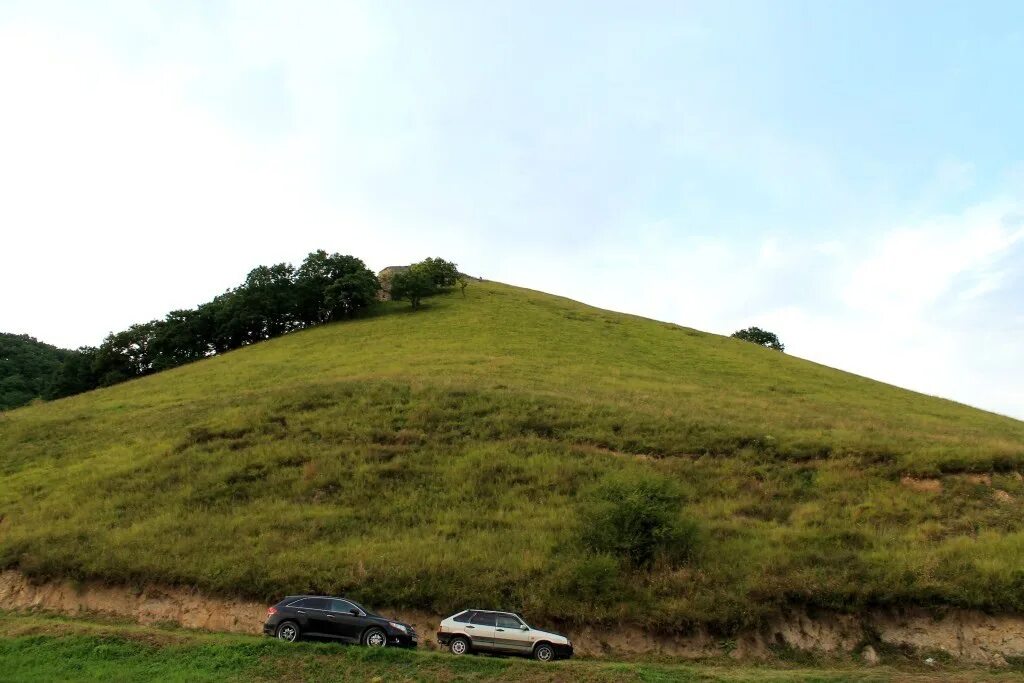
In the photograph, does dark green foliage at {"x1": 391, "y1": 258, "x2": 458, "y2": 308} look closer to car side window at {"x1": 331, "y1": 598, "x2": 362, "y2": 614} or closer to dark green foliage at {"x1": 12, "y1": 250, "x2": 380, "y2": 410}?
dark green foliage at {"x1": 12, "y1": 250, "x2": 380, "y2": 410}

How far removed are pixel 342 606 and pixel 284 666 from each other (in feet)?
9.00

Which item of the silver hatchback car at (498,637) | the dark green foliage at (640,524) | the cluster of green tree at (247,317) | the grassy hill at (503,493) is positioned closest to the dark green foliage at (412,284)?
the cluster of green tree at (247,317)

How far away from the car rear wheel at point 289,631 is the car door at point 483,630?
14.0 feet

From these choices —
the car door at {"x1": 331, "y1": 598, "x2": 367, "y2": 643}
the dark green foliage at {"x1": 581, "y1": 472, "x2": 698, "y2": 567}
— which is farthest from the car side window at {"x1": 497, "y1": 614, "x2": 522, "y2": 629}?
the dark green foliage at {"x1": 581, "y1": 472, "x2": 698, "y2": 567}

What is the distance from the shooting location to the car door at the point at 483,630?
18984 millimetres

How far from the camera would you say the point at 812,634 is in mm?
20500

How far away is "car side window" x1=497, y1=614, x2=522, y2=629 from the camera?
1900cm

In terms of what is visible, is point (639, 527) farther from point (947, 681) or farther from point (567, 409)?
point (567, 409)

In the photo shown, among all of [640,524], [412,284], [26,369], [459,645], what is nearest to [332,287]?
[412,284]

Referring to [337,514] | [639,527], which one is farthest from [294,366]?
[639,527]

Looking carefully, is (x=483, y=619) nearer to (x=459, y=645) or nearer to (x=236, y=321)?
(x=459, y=645)

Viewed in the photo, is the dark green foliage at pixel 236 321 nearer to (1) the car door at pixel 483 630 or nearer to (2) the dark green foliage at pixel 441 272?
(2) the dark green foliage at pixel 441 272

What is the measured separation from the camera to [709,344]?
6712 cm

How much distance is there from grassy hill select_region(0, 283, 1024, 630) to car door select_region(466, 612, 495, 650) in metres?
2.33
